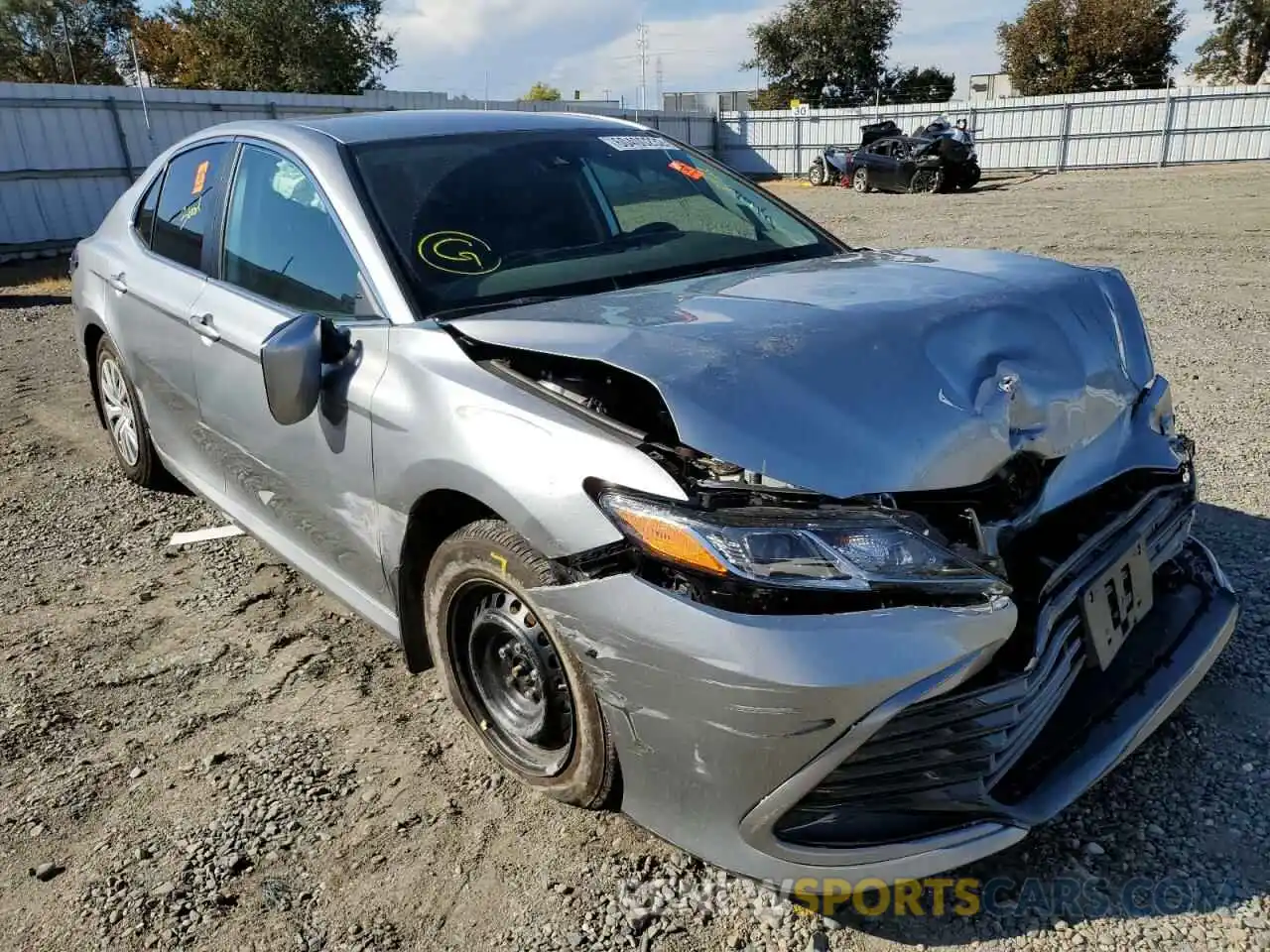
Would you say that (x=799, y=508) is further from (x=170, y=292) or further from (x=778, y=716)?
(x=170, y=292)

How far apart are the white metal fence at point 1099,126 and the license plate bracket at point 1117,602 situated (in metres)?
28.8

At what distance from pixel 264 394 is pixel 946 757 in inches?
86.9

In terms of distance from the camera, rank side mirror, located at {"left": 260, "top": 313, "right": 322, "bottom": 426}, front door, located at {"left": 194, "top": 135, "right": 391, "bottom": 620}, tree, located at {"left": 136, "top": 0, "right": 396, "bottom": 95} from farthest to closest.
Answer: tree, located at {"left": 136, "top": 0, "right": 396, "bottom": 95} < front door, located at {"left": 194, "top": 135, "right": 391, "bottom": 620} < side mirror, located at {"left": 260, "top": 313, "right": 322, "bottom": 426}

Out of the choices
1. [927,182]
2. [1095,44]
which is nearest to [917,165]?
[927,182]

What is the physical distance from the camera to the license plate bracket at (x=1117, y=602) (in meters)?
2.08

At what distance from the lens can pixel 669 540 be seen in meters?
1.85

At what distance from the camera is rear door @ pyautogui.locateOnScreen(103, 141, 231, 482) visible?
3.49 metres

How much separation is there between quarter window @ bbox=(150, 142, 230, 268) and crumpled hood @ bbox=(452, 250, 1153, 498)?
1711mm

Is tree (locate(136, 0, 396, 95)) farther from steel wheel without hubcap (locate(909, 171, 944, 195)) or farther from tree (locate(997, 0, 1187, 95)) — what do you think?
tree (locate(997, 0, 1187, 95))

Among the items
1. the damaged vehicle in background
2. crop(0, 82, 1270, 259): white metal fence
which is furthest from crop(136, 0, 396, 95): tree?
the damaged vehicle in background

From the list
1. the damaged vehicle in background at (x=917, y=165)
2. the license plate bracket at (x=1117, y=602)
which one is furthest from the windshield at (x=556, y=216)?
the damaged vehicle in background at (x=917, y=165)

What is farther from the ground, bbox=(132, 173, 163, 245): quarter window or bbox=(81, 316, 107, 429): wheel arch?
bbox=(132, 173, 163, 245): quarter window

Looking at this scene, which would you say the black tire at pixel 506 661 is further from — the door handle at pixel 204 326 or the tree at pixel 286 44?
the tree at pixel 286 44

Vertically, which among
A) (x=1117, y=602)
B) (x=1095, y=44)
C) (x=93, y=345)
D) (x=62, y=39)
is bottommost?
(x=1117, y=602)
